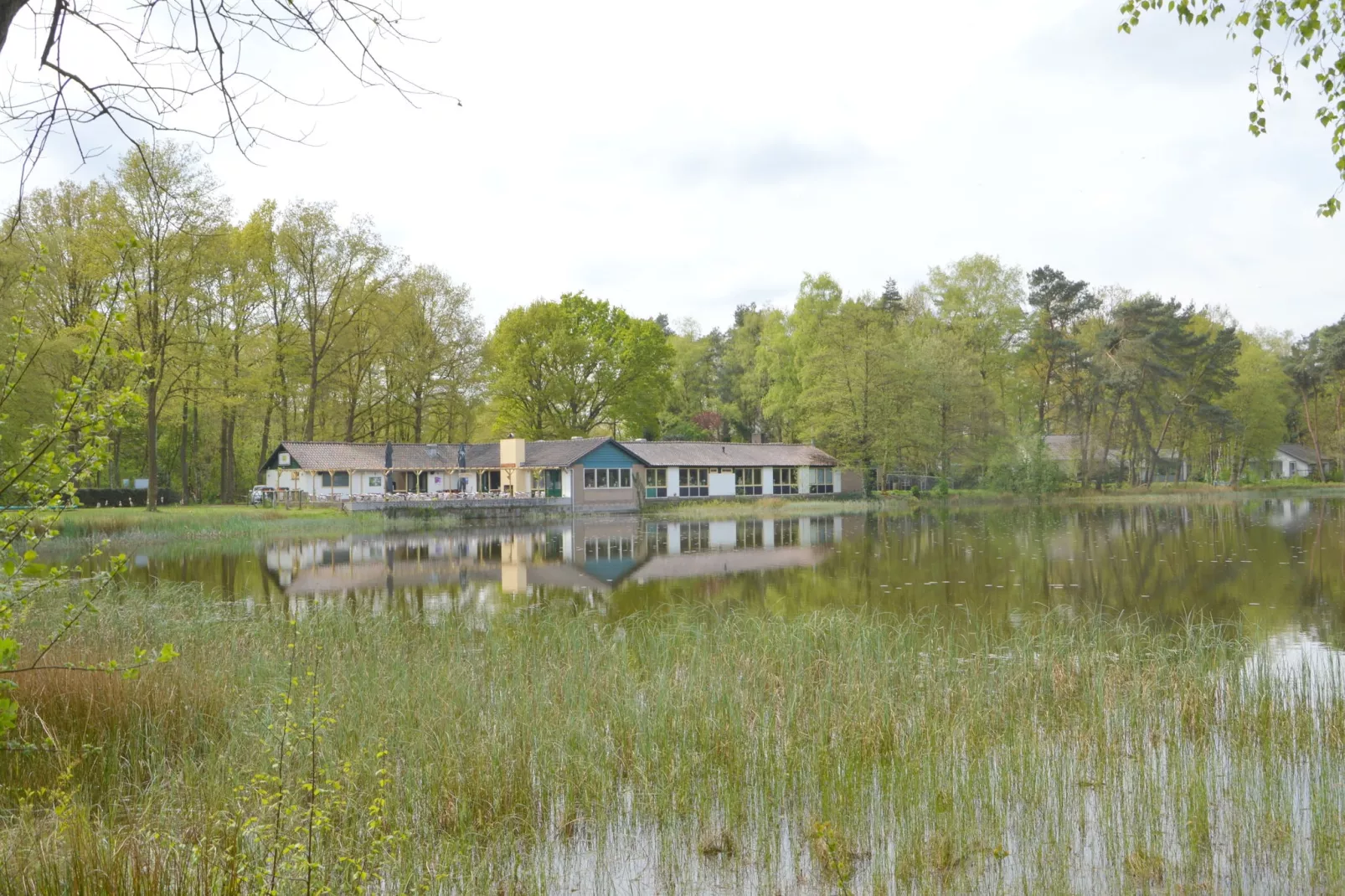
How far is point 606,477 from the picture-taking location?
40719mm

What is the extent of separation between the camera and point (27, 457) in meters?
3.59

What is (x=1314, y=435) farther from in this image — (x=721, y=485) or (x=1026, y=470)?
(x=721, y=485)

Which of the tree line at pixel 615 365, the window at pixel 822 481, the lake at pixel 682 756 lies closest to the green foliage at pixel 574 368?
the tree line at pixel 615 365

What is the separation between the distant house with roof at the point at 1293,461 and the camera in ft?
203

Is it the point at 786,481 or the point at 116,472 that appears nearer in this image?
the point at 116,472

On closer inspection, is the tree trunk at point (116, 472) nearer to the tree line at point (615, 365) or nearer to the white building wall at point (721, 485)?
the tree line at point (615, 365)

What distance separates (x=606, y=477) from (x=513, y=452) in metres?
4.50

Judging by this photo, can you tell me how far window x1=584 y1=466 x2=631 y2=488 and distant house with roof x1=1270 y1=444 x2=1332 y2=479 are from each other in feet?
149

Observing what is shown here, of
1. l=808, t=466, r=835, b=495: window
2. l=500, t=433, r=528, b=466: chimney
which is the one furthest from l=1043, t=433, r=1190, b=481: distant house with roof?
l=500, t=433, r=528, b=466: chimney

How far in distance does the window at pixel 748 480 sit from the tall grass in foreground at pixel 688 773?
37362 millimetres

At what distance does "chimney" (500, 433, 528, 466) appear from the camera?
41.4 metres

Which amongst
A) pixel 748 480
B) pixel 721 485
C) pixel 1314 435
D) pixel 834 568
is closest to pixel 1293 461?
pixel 1314 435

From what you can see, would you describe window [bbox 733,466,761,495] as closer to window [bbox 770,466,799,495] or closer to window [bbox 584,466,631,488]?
window [bbox 770,466,799,495]

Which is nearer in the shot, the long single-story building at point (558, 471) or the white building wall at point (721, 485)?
the long single-story building at point (558, 471)
